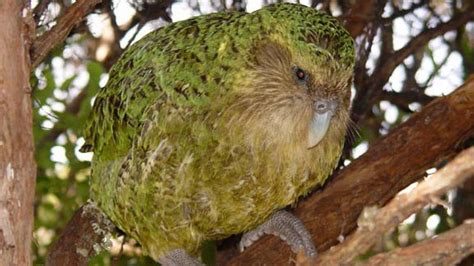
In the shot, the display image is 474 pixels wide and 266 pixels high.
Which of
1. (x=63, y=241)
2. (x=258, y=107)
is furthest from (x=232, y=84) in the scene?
(x=63, y=241)

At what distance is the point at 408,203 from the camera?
206 centimetres

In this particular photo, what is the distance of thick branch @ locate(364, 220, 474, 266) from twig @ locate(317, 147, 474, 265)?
9 centimetres

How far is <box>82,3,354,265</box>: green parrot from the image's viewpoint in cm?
312

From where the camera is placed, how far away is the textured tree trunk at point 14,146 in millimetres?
2406

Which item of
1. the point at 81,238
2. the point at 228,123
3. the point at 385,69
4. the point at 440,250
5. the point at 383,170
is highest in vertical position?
the point at 440,250

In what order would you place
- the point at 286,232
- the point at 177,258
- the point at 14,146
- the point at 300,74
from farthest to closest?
the point at 286,232, the point at 177,258, the point at 300,74, the point at 14,146

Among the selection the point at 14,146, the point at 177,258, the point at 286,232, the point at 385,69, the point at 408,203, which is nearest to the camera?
the point at 408,203

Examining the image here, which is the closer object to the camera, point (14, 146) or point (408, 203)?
point (408, 203)

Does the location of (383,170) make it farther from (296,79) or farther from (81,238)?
(81,238)

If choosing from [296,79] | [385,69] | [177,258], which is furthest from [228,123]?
[385,69]

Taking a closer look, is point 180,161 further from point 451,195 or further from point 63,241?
point 451,195

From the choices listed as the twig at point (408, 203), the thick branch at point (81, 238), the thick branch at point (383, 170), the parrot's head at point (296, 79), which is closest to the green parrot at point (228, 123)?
the parrot's head at point (296, 79)

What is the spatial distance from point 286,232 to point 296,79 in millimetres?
821

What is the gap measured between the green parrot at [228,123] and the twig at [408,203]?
→ 0.94 metres
